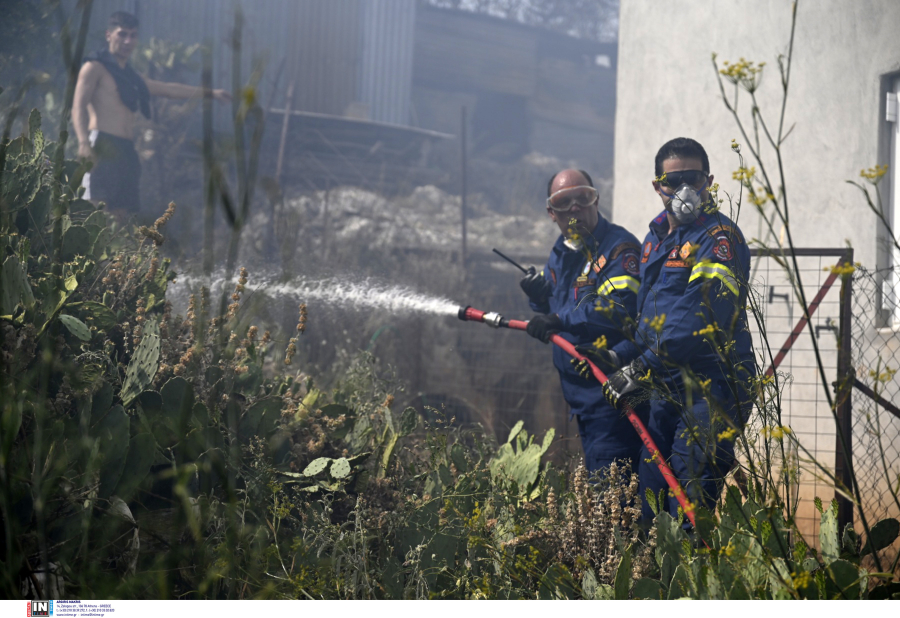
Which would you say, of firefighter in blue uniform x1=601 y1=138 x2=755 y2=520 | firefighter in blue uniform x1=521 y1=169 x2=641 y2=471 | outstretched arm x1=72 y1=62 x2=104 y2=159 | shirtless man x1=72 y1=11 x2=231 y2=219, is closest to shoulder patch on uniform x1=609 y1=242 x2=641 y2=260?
firefighter in blue uniform x1=521 y1=169 x2=641 y2=471

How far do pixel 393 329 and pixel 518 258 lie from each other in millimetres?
4269

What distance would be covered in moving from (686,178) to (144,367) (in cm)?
200

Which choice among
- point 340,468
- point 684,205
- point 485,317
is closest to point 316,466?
point 340,468

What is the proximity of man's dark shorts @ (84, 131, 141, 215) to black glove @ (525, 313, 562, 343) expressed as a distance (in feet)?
9.03

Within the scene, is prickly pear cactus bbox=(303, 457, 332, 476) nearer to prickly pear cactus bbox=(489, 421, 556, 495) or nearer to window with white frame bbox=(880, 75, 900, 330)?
prickly pear cactus bbox=(489, 421, 556, 495)

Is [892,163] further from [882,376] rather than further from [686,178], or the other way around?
[882,376]

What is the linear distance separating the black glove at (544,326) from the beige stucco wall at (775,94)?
Result: 1.00 meters

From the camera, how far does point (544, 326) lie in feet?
9.85

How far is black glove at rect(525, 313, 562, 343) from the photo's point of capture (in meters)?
2.99

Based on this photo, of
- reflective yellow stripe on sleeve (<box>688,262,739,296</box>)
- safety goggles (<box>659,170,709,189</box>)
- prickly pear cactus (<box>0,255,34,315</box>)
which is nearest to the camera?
prickly pear cactus (<box>0,255,34,315</box>)

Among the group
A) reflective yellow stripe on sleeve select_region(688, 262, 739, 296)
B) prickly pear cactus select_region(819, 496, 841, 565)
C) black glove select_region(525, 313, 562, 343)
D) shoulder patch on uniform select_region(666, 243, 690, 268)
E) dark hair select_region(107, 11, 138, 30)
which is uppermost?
dark hair select_region(107, 11, 138, 30)

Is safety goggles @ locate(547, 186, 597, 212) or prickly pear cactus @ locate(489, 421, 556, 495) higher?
safety goggles @ locate(547, 186, 597, 212)

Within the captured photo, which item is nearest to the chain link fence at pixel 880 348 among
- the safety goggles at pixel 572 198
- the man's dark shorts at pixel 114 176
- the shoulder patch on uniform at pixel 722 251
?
the shoulder patch on uniform at pixel 722 251

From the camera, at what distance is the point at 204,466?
6.94 feet
